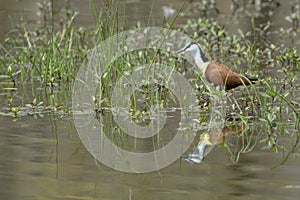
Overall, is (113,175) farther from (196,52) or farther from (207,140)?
(196,52)

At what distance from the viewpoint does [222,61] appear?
369 inches

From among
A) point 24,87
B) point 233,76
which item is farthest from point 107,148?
point 24,87

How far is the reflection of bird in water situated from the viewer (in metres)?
5.12

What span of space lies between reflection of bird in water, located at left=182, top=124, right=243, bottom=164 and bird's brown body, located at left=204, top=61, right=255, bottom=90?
722mm

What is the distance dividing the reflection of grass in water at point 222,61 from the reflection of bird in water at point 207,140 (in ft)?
0.30

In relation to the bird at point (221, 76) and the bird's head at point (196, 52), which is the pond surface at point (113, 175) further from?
the bird's head at point (196, 52)

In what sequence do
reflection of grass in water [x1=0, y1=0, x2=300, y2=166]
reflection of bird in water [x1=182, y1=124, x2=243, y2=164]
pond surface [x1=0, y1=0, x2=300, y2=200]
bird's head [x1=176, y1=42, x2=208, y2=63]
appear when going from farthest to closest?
1. bird's head [x1=176, y1=42, x2=208, y2=63]
2. reflection of grass in water [x1=0, y1=0, x2=300, y2=166]
3. reflection of bird in water [x1=182, y1=124, x2=243, y2=164]
4. pond surface [x1=0, y1=0, x2=300, y2=200]

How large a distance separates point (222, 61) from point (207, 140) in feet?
12.8

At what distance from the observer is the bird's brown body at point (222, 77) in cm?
666

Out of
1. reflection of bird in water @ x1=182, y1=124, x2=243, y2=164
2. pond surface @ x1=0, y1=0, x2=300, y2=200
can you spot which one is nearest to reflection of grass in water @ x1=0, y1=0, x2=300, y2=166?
reflection of bird in water @ x1=182, y1=124, x2=243, y2=164

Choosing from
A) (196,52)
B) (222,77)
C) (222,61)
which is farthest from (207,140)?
(222,61)

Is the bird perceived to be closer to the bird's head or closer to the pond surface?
the bird's head

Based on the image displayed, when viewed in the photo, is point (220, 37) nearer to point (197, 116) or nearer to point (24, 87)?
point (24, 87)

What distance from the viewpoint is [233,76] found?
6664 mm
